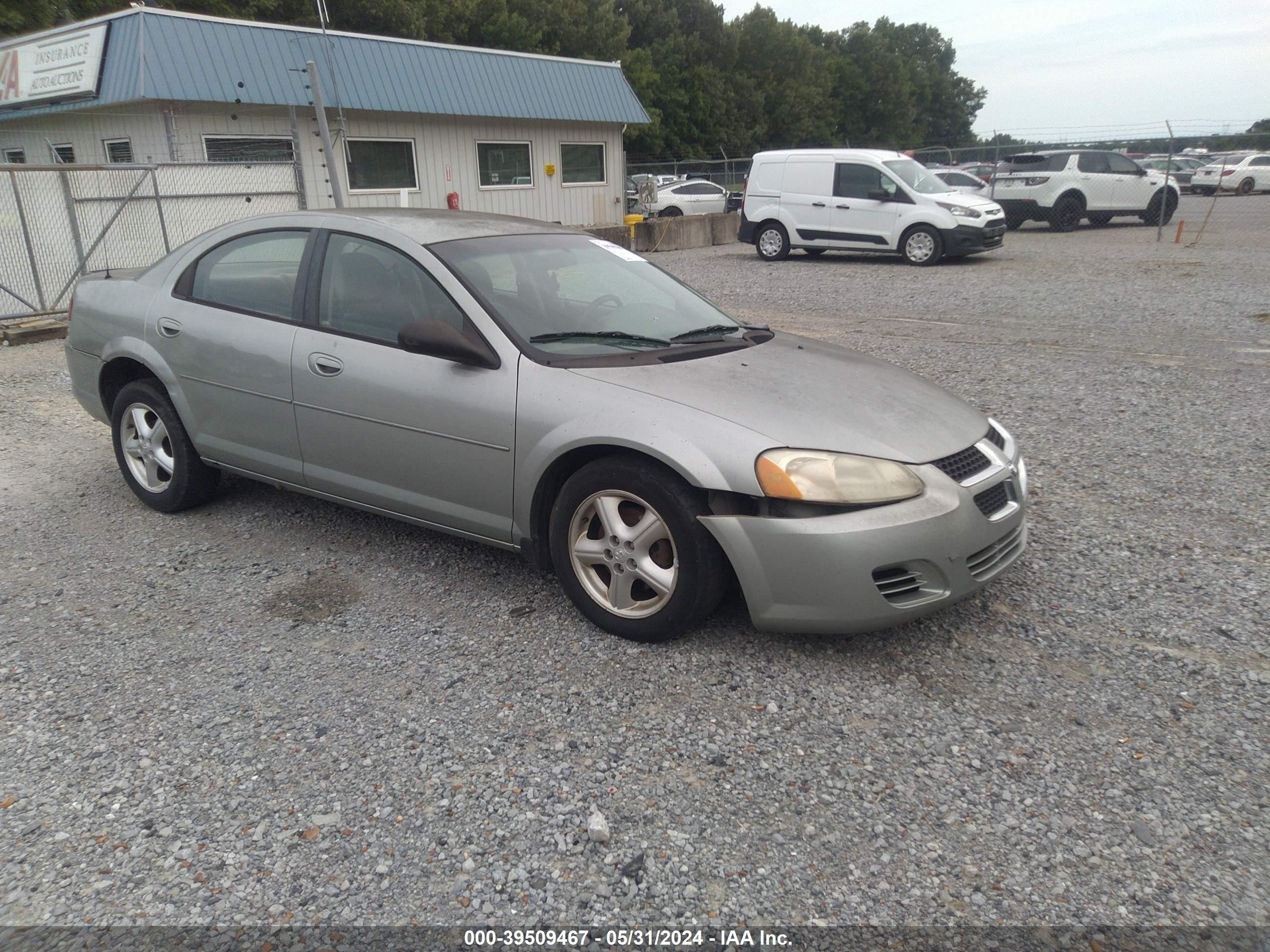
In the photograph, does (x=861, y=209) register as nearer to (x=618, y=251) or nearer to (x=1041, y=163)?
(x=1041, y=163)

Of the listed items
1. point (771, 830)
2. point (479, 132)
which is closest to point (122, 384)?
point (771, 830)

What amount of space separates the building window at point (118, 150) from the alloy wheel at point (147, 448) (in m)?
13.9

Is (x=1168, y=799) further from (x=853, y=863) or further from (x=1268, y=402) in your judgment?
(x=1268, y=402)

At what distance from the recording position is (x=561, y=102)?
854 inches

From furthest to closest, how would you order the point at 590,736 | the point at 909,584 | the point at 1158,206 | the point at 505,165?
the point at 505,165 < the point at 1158,206 < the point at 909,584 < the point at 590,736

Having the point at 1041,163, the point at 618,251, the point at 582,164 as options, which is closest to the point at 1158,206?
the point at 1041,163

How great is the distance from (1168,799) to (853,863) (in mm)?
936

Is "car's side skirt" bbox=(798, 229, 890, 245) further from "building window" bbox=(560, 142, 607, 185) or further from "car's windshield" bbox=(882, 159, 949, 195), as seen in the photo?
"building window" bbox=(560, 142, 607, 185)

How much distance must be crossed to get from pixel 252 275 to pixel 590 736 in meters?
2.83

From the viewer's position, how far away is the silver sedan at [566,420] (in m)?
3.16

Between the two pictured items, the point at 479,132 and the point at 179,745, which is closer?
the point at 179,745

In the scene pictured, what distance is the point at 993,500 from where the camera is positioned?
342 centimetres

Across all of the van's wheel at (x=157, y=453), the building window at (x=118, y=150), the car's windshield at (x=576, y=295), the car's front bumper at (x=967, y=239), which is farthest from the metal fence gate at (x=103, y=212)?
the car's front bumper at (x=967, y=239)

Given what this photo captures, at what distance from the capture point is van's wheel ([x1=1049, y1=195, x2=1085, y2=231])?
20672 millimetres
